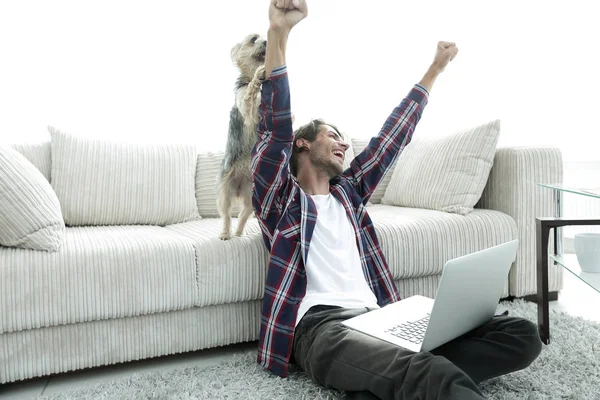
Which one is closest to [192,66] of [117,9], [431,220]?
[117,9]

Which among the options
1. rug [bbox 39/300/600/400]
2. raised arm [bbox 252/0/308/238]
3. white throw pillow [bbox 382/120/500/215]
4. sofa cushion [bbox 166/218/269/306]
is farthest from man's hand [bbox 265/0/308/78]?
white throw pillow [bbox 382/120/500/215]

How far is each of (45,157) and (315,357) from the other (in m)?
1.60

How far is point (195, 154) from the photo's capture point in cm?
244

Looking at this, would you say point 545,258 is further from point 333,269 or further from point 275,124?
point 275,124

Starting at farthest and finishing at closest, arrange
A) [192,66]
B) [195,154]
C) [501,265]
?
[192,66], [195,154], [501,265]

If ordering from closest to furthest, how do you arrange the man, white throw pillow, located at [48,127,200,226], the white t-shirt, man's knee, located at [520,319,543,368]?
the man, man's knee, located at [520,319,543,368], the white t-shirt, white throw pillow, located at [48,127,200,226]

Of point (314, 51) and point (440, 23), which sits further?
point (440, 23)

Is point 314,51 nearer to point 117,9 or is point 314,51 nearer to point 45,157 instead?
point 117,9

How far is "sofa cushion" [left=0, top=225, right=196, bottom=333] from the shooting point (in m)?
1.49

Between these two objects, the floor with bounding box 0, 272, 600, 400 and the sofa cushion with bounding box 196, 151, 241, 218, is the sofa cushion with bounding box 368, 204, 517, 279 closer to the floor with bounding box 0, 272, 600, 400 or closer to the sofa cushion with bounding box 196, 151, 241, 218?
the floor with bounding box 0, 272, 600, 400

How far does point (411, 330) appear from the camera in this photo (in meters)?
1.31

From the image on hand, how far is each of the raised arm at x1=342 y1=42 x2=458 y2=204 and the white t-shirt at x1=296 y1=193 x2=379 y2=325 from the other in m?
0.21

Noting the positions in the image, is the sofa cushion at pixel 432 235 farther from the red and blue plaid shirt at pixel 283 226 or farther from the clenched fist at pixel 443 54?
the clenched fist at pixel 443 54

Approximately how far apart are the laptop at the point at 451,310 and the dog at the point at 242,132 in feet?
2.21
